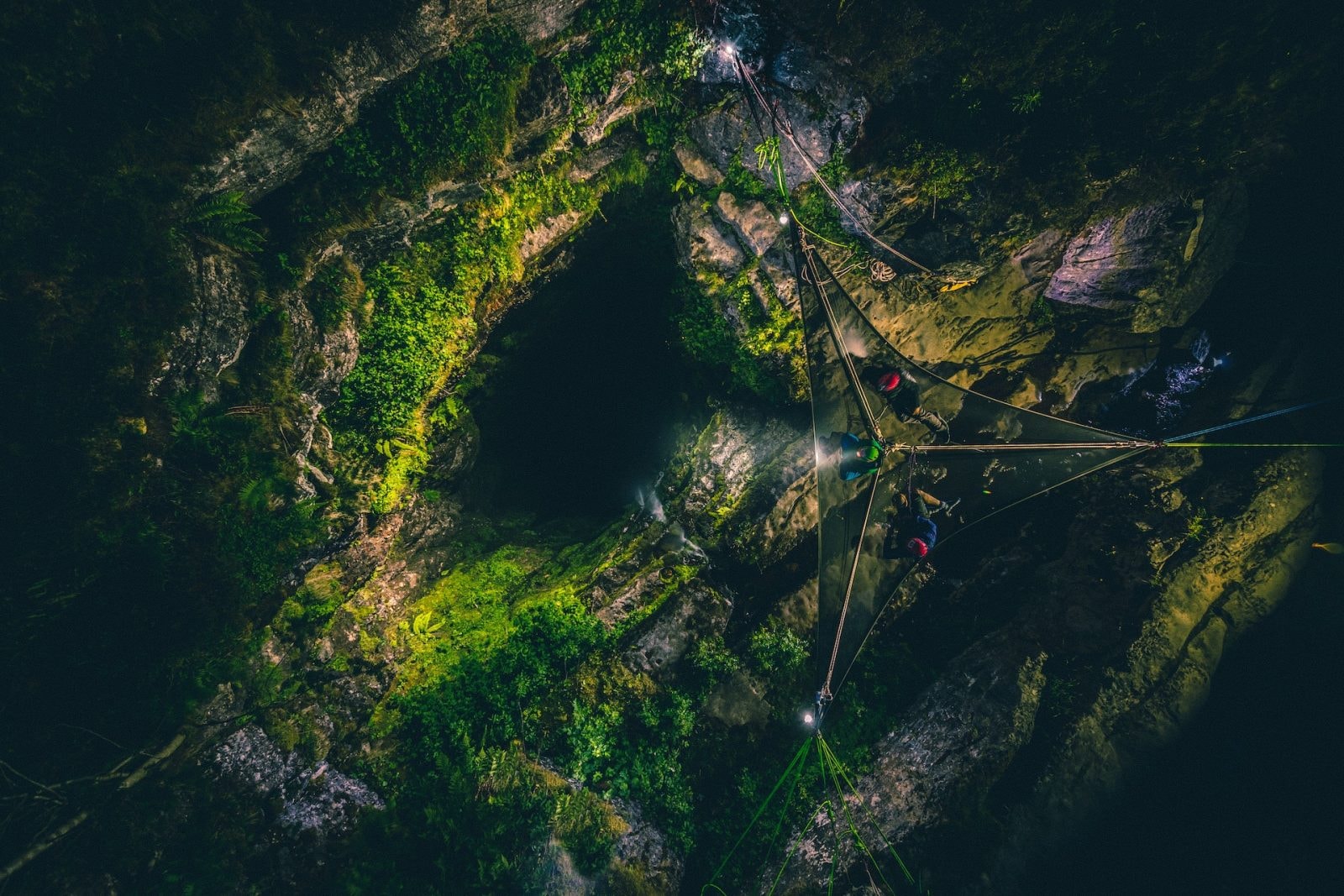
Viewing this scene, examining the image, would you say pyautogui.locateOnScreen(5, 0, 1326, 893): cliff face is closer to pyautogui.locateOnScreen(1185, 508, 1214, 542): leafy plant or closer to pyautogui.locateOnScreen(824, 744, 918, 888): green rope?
pyautogui.locateOnScreen(1185, 508, 1214, 542): leafy plant

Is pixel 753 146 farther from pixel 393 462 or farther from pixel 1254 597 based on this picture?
pixel 1254 597

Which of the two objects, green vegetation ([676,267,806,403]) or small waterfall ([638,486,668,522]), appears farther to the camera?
small waterfall ([638,486,668,522])

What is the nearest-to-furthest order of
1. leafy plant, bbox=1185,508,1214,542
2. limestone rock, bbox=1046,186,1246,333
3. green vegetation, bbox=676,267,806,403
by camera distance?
limestone rock, bbox=1046,186,1246,333
green vegetation, bbox=676,267,806,403
leafy plant, bbox=1185,508,1214,542

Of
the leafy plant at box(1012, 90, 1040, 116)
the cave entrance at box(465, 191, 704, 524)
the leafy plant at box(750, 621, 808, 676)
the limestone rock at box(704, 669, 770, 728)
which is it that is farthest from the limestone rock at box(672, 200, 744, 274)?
the limestone rock at box(704, 669, 770, 728)

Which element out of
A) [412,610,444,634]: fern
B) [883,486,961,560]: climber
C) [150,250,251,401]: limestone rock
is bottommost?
[883,486,961,560]: climber

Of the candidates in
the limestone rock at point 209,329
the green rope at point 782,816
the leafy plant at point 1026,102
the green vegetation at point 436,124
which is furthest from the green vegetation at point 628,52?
the green rope at point 782,816

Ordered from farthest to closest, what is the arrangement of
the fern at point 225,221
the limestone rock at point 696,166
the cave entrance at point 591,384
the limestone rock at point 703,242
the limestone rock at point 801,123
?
the cave entrance at point 591,384
the limestone rock at point 703,242
the limestone rock at point 696,166
the limestone rock at point 801,123
the fern at point 225,221

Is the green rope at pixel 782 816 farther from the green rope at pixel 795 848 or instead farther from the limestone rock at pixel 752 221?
the limestone rock at pixel 752 221
